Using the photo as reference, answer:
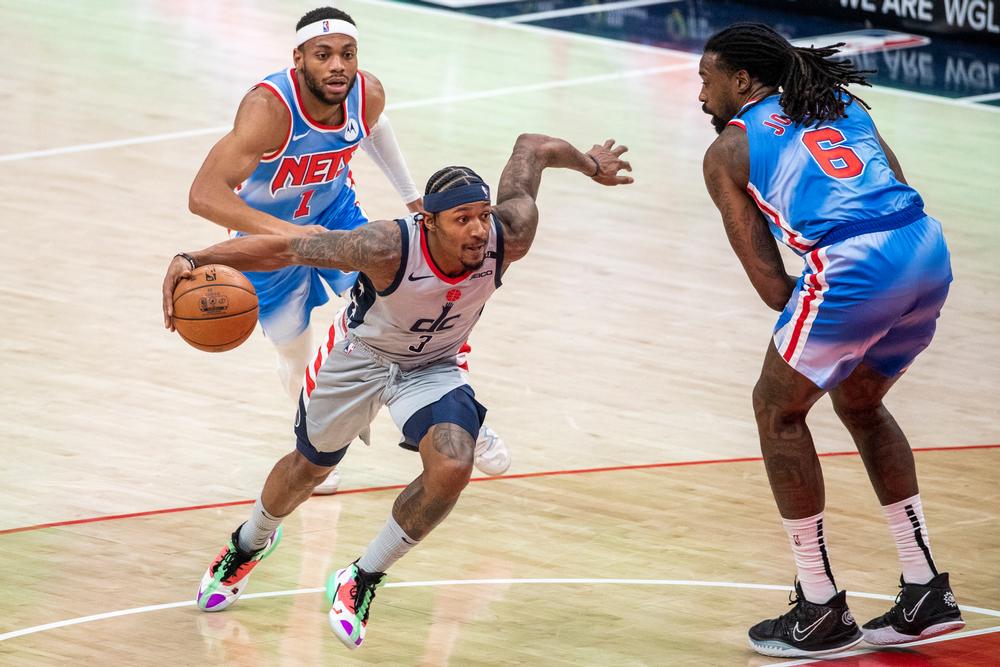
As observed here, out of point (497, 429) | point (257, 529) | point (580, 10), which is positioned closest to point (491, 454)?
point (497, 429)

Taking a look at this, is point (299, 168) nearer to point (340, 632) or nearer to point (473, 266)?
point (473, 266)

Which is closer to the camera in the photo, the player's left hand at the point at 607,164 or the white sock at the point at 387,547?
the white sock at the point at 387,547

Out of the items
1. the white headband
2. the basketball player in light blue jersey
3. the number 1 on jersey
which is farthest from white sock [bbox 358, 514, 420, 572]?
the white headband

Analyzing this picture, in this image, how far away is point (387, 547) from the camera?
605 cm

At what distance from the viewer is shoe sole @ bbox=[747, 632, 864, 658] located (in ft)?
20.0

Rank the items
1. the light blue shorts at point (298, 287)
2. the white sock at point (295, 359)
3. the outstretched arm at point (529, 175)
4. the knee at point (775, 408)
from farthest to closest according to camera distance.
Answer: the white sock at point (295, 359), the light blue shorts at point (298, 287), the outstretched arm at point (529, 175), the knee at point (775, 408)

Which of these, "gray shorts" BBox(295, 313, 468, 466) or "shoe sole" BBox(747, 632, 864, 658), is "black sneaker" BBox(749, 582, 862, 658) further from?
"gray shorts" BBox(295, 313, 468, 466)

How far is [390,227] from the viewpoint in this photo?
6.10 m

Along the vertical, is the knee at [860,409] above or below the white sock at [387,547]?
above

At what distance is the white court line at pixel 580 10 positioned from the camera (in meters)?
20.5

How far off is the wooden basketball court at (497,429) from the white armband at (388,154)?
125cm

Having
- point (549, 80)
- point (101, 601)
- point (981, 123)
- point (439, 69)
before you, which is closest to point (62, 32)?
point (439, 69)

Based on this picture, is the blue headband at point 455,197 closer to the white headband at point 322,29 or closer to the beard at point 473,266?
the beard at point 473,266

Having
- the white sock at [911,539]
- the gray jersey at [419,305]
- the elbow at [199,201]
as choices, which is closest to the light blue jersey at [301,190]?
the elbow at [199,201]
